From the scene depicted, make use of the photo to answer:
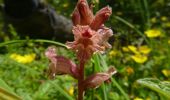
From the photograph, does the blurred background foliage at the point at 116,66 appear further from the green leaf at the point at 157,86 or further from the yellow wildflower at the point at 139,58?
the green leaf at the point at 157,86

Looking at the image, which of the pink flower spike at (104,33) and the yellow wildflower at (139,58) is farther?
the yellow wildflower at (139,58)

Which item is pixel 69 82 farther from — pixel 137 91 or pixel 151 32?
pixel 151 32

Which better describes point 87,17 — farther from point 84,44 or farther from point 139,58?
point 139,58

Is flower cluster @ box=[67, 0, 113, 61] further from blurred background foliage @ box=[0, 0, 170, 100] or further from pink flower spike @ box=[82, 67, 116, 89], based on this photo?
blurred background foliage @ box=[0, 0, 170, 100]

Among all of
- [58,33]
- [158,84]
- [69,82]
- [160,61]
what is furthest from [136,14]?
[158,84]

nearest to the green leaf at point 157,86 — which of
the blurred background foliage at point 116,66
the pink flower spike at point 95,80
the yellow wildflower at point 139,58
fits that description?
the pink flower spike at point 95,80

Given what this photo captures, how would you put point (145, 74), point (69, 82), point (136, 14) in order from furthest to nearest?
point (136, 14), point (145, 74), point (69, 82)

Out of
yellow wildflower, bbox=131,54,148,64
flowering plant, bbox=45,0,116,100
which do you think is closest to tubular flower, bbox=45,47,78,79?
flowering plant, bbox=45,0,116,100
